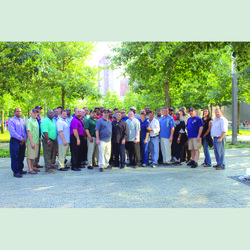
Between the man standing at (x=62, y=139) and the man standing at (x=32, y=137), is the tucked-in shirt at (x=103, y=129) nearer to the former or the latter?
the man standing at (x=62, y=139)

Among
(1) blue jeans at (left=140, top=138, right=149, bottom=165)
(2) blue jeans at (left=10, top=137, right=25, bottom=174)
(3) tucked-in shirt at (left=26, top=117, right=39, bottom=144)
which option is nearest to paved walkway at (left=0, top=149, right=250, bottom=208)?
(2) blue jeans at (left=10, top=137, right=25, bottom=174)

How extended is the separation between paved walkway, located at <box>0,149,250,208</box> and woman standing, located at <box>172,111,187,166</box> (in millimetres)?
1002

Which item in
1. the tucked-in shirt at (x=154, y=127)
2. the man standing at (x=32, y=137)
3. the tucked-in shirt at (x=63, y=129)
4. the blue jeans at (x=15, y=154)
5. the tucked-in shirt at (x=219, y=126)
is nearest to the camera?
the blue jeans at (x=15, y=154)

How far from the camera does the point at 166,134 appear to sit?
30.7 ft

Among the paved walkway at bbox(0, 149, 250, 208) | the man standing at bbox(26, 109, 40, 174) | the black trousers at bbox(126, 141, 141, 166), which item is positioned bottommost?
→ the paved walkway at bbox(0, 149, 250, 208)

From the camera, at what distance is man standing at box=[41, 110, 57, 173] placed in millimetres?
8047

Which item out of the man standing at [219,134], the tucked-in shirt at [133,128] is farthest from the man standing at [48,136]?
the man standing at [219,134]

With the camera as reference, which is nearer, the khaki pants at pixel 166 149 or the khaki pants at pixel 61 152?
the khaki pants at pixel 61 152

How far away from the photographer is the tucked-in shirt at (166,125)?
9.24m

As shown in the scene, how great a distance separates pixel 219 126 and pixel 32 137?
6054 mm

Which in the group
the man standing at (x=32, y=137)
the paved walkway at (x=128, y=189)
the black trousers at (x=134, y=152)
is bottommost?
the paved walkway at (x=128, y=189)

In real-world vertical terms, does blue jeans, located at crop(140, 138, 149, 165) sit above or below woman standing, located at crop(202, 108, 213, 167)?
below

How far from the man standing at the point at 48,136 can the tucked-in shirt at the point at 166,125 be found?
12.7 ft

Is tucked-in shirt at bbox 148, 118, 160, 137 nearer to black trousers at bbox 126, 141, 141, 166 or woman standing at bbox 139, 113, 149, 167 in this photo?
woman standing at bbox 139, 113, 149, 167
